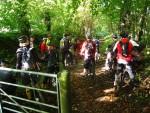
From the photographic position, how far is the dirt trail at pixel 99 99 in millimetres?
11312

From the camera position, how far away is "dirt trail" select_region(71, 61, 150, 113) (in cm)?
1131

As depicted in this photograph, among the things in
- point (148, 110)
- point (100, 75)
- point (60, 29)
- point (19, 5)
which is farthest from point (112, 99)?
point (60, 29)

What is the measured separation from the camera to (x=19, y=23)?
23.8 m

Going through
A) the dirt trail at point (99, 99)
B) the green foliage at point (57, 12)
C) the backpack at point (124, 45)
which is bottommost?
the dirt trail at point (99, 99)

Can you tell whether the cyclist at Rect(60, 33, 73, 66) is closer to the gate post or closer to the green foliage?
the green foliage

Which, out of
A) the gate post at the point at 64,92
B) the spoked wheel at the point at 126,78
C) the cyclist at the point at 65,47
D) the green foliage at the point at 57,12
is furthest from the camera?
the cyclist at the point at 65,47

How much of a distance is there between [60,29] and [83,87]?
80.0ft

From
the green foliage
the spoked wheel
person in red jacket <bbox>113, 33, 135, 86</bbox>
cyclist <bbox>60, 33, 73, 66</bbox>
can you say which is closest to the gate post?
person in red jacket <bbox>113, 33, 135, 86</bbox>

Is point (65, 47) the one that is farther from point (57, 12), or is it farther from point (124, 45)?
point (57, 12)

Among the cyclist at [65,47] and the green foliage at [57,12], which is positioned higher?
the green foliage at [57,12]

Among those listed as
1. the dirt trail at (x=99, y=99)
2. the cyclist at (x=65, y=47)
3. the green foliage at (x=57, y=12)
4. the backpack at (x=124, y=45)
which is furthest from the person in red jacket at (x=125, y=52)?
the cyclist at (x=65, y=47)

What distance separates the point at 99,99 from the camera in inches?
499

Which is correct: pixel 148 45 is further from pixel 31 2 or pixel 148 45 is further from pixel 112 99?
pixel 31 2

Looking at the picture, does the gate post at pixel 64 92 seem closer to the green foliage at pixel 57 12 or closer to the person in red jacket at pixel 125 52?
the person in red jacket at pixel 125 52
